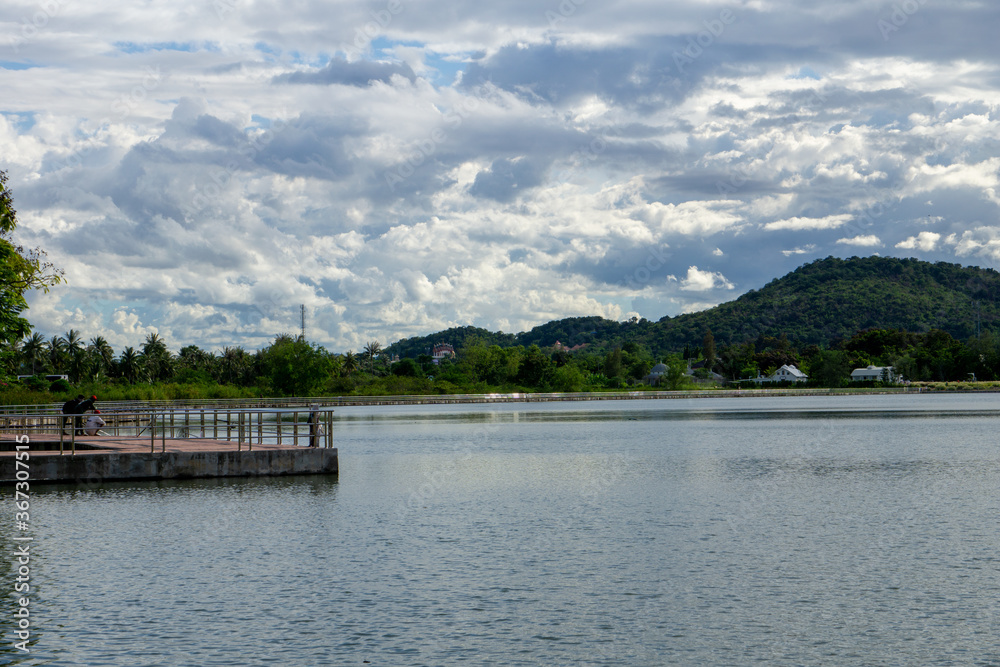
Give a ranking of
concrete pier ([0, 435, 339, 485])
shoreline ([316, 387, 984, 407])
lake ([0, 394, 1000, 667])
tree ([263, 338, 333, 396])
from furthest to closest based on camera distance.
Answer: shoreline ([316, 387, 984, 407])
tree ([263, 338, 333, 396])
concrete pier ([0, 435, 339, 485])
lake ([0, 394, 1000, 667])

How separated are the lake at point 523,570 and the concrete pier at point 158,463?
2.53 ft

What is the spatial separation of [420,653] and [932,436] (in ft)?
156

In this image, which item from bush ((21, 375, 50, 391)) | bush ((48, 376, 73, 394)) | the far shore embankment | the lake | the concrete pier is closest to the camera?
the lake

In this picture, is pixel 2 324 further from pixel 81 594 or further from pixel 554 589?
pixel 554 589

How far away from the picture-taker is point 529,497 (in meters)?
26.9

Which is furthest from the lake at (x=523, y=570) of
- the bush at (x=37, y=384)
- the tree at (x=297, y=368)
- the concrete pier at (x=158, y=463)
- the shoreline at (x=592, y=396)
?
the shoreline at (x=592, y=396)

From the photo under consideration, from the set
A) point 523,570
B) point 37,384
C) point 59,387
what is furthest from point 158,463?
point 59,387

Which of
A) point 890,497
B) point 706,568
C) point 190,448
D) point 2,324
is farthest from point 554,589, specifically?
point 2,324

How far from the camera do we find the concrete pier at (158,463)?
29.4 metres

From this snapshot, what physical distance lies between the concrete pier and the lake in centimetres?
77

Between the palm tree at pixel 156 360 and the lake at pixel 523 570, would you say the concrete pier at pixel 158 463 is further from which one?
the palm tree at pixel 156 360

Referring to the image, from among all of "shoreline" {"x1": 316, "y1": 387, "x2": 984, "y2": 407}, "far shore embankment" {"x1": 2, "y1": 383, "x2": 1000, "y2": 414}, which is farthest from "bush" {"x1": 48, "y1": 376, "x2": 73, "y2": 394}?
"shoreline" {"x1": 316, "y1": 387, "x2": 984, "y2": 407}

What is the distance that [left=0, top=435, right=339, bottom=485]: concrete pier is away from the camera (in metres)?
29.4

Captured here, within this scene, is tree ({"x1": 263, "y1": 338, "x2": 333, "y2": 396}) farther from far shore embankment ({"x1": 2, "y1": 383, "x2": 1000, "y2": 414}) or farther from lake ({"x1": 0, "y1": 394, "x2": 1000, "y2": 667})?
lake ({"x1": 0, "y1": 394, "x2": 1000, "y2": 667})
